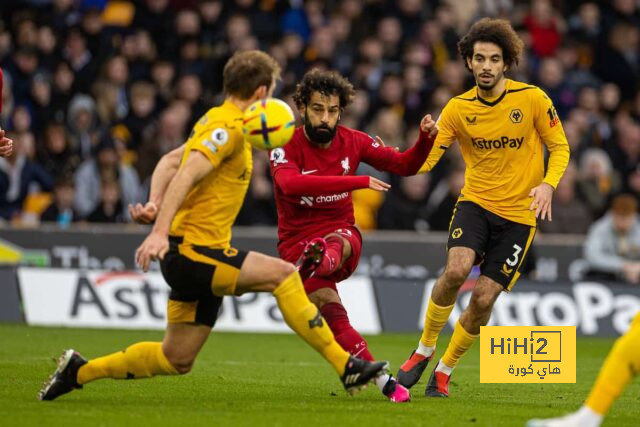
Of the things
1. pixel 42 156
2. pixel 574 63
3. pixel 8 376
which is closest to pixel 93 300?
pixel 42 156

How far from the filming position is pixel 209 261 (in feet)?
26.2

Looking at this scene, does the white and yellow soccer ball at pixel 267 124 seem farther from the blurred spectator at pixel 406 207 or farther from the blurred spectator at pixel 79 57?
the blurred spectator at pixel 79 57

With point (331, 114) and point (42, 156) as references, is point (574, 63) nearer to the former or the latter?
point (42, 156)

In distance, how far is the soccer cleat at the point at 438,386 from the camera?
9.75m

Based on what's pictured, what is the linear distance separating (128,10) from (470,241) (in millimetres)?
12189

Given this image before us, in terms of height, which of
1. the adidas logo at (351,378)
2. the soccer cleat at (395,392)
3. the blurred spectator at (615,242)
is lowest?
the blurred spectator at (615,242)

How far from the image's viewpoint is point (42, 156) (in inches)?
728

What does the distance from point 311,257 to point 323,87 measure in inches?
49.7

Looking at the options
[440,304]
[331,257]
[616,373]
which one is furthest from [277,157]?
[616,373]

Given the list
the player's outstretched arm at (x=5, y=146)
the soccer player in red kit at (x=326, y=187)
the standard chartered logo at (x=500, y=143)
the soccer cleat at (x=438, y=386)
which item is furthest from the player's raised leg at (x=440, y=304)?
the player's outstretched arm at (x=5, y=146)

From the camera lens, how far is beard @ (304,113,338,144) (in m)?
9.35

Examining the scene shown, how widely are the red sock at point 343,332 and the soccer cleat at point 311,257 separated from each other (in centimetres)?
35

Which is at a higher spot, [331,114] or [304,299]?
Result: [331,114]

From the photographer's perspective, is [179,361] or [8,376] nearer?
[179,361]
